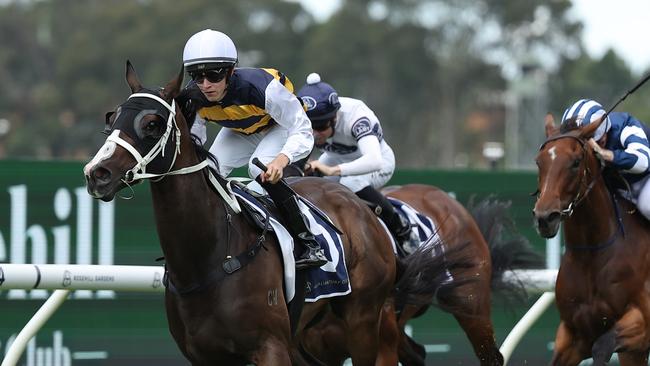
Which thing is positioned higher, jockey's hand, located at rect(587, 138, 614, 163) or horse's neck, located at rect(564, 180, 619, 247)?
jockey's hand, located at rect(587, 138, 614, 163)

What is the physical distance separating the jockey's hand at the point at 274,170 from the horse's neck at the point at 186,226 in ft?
0.84

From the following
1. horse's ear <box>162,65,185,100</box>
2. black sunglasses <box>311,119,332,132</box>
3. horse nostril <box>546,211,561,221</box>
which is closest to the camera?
horse's ear <box>162,65,185,100</box>

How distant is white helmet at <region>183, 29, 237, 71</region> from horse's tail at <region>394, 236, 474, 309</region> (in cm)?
184

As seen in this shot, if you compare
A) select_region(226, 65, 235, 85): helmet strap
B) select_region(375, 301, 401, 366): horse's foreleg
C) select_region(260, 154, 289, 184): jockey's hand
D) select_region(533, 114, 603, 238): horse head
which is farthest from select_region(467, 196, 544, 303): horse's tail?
select_region(226, 65, 235, 85): helmet strap

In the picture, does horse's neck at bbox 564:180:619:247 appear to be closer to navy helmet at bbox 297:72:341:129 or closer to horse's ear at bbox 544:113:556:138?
horse's ear at bbox 544:113:556:138

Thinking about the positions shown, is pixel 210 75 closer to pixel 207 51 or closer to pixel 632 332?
pixel 207 51

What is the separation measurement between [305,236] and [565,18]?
40555 mm

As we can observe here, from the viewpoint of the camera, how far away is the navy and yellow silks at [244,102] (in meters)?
5.24

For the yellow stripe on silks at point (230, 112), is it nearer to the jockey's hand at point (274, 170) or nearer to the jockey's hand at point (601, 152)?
the jockey's hand at point (274, 170)

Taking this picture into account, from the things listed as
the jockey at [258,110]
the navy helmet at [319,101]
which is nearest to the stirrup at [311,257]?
the jockey at [258,110]

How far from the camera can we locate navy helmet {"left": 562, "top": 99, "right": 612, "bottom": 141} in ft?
20.9

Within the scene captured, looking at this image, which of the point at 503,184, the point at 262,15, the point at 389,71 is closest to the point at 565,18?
the point at 389,71

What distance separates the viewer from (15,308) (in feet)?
24.3

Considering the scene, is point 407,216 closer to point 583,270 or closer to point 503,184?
point 583,270
